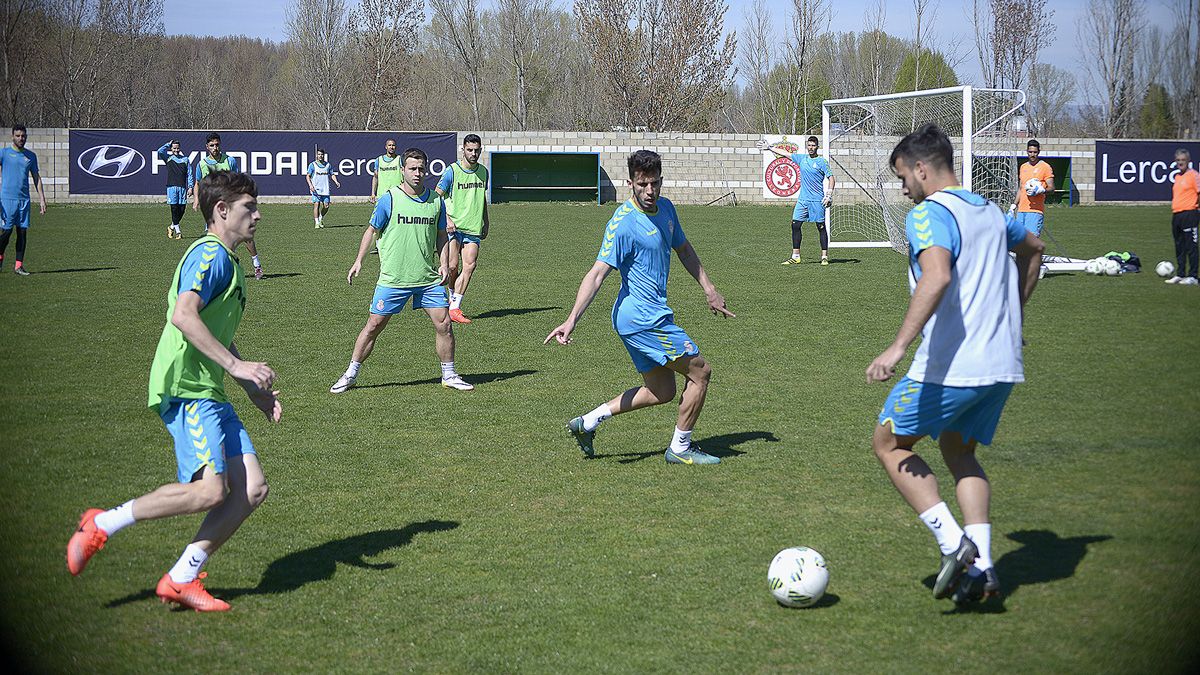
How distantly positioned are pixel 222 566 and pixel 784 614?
8.93ft

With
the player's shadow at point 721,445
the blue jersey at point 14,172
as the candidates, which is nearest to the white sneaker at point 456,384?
the player's shadow at point 721,445

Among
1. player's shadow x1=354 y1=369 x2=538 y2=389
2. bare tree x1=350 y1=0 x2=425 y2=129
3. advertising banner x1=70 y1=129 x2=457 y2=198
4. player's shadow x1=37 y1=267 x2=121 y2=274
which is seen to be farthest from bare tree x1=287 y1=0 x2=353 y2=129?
player's shadow x1=354 y1=369 x2=538 y2=389

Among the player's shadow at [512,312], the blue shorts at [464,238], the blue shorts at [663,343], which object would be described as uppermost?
the blue shorts at [464,238]

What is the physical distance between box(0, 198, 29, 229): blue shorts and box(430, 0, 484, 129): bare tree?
46.2 metres

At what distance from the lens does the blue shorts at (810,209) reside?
20.1m

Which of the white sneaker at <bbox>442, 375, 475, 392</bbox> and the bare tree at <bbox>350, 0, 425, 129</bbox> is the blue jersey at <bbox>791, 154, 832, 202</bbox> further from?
the bare tree at <bbox>350, 0, 425, 129</bbox>

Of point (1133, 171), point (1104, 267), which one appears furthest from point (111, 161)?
point (1133, 171)

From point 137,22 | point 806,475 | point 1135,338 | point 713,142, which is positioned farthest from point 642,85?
point 806,475

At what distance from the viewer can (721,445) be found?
24.9 ft

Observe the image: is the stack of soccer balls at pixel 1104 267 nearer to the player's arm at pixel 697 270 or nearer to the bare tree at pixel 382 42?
the player's arm at pixel 697 270

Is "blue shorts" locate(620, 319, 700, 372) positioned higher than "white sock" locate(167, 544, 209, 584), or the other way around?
"blue shorts" locate(620, 319, 700, 372)

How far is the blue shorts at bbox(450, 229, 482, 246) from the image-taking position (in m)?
14.3

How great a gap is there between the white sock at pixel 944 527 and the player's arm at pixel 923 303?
704 millimetres

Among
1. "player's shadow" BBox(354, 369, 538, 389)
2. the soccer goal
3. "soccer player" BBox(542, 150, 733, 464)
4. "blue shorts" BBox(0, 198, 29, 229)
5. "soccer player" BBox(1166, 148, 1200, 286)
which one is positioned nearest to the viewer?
"soccer player" BBox(542, 150, 733, 464)
